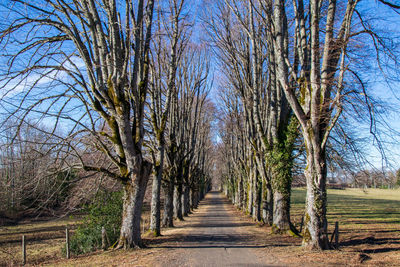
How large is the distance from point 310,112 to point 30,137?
8808mm

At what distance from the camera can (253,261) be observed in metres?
7.63

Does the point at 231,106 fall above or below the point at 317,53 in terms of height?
above

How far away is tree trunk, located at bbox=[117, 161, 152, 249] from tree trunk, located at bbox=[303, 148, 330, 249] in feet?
16.5

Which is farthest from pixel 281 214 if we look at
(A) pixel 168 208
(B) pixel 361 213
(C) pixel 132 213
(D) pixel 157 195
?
(B) pixel 361 213

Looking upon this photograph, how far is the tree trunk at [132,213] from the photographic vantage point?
8977 mm

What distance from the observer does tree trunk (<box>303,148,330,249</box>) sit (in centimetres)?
871

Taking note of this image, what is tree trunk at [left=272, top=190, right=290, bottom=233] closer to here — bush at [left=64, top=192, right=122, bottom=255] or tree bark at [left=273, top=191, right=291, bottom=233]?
tree bark at [left=273, top=191, right=291, bottom=233]

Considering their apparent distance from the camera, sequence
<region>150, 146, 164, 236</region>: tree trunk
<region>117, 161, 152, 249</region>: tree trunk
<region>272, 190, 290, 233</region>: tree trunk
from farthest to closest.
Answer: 1. <region>150, 146, 164, 236</region>: tree trunk
2. <region>272, 190, 290, 233</region>: tree trunk
3. <region>117, 161, 152, 249</region>: tree trunk

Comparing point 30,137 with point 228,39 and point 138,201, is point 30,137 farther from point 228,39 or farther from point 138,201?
point 228,39

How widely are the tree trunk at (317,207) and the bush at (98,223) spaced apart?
781 centimetres

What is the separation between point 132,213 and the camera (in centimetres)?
904

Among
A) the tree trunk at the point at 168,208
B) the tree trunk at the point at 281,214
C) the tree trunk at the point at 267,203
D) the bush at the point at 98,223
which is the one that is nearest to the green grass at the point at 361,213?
the tree trunk at the point at 267,203

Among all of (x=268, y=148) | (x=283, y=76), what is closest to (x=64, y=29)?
(x=283, y=76)

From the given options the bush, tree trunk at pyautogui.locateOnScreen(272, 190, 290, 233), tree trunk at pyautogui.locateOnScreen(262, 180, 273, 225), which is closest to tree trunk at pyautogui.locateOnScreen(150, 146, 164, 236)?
the bush
